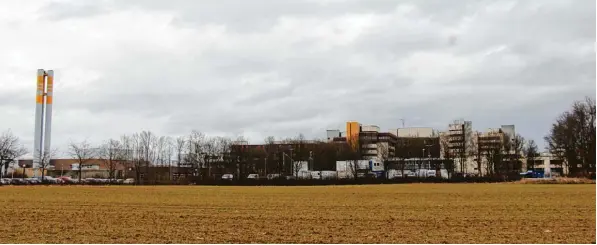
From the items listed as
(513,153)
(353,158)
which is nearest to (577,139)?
(513,153)

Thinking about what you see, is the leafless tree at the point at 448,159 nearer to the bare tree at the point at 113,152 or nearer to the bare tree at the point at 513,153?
the bare tree at the point at 513,153

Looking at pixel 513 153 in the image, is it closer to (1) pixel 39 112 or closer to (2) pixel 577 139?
A: (2) pixel 577 139

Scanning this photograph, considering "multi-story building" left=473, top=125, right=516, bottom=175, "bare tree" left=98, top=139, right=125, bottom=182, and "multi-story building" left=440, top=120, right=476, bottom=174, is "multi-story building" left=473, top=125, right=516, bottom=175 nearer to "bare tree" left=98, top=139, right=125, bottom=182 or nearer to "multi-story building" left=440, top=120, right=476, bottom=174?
"multi-story building" left=440, top=120, right=476, bottom=174

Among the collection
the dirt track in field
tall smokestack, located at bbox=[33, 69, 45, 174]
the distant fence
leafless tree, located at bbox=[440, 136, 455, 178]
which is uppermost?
tall smokestack, located at bbox=[33, 69, 45, 174]

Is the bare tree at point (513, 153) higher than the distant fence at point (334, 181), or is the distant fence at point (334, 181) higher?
the bare tree at point (513, 153)

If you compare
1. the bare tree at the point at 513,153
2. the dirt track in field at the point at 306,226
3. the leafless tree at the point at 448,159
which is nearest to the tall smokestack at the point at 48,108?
the leafless tree at the point at 448,159

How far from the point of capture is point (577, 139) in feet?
354

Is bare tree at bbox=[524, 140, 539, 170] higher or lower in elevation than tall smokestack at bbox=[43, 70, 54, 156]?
lower

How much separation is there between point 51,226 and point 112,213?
6.87m

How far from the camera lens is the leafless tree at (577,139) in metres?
107

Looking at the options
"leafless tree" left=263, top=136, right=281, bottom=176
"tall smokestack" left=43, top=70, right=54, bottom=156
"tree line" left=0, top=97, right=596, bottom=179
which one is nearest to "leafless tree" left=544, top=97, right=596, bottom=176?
"tree line" left=0, top=97, right=596, bottom=179

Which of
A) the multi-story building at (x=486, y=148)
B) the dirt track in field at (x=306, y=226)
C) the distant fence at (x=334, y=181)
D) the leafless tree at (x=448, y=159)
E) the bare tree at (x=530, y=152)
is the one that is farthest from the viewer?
the bare tree at (x=530, y=152)

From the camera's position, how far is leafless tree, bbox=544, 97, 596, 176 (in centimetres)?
10688

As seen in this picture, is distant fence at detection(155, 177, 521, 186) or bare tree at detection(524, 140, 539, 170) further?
bare tree at detection(524, 140, 539, 170)
